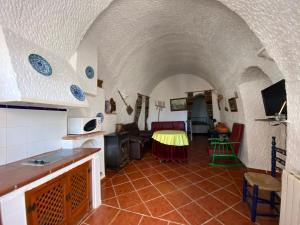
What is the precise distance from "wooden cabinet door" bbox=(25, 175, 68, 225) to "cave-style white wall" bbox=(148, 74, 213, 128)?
6605 mm

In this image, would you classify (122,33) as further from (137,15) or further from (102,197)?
(102,197)

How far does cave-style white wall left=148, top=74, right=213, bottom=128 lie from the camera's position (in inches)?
305

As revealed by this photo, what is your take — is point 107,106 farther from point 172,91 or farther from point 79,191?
point 172,91

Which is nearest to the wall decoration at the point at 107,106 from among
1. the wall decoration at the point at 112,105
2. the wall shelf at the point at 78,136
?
the wall decoration at the point at 112,105

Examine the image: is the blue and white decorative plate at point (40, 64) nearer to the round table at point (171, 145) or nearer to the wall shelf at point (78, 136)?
the wall shelf at point (78, 136)

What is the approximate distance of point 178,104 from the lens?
791 cm

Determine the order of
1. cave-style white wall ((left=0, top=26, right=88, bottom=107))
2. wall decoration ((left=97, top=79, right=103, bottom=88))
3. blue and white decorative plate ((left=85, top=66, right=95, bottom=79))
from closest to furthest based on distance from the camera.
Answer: cave-style white wall ((left=0, top=26, right=88, bottom=107))
blue and white decorative plate ((left=85, top=66, right=95, bottom=79))
wall decoration ((left=97, top=79, right=103, bottom=88))

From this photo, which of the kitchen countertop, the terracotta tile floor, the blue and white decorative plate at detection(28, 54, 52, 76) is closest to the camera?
the kitchen countertop

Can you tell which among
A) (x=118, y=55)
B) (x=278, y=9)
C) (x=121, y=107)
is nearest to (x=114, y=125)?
(x=121, y=107)

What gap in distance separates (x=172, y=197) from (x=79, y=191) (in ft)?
4.65

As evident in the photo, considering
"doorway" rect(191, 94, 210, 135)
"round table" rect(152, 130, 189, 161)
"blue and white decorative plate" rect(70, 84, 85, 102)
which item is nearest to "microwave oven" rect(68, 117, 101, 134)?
"blue and white decorative plate" rect(70, 84, 85, 102)

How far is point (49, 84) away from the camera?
1715mm

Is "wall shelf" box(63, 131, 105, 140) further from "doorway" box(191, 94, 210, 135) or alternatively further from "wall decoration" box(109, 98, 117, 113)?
"doorway" box(191, 94, 210, 135)

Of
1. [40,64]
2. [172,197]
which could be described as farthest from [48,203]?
[172,197]
